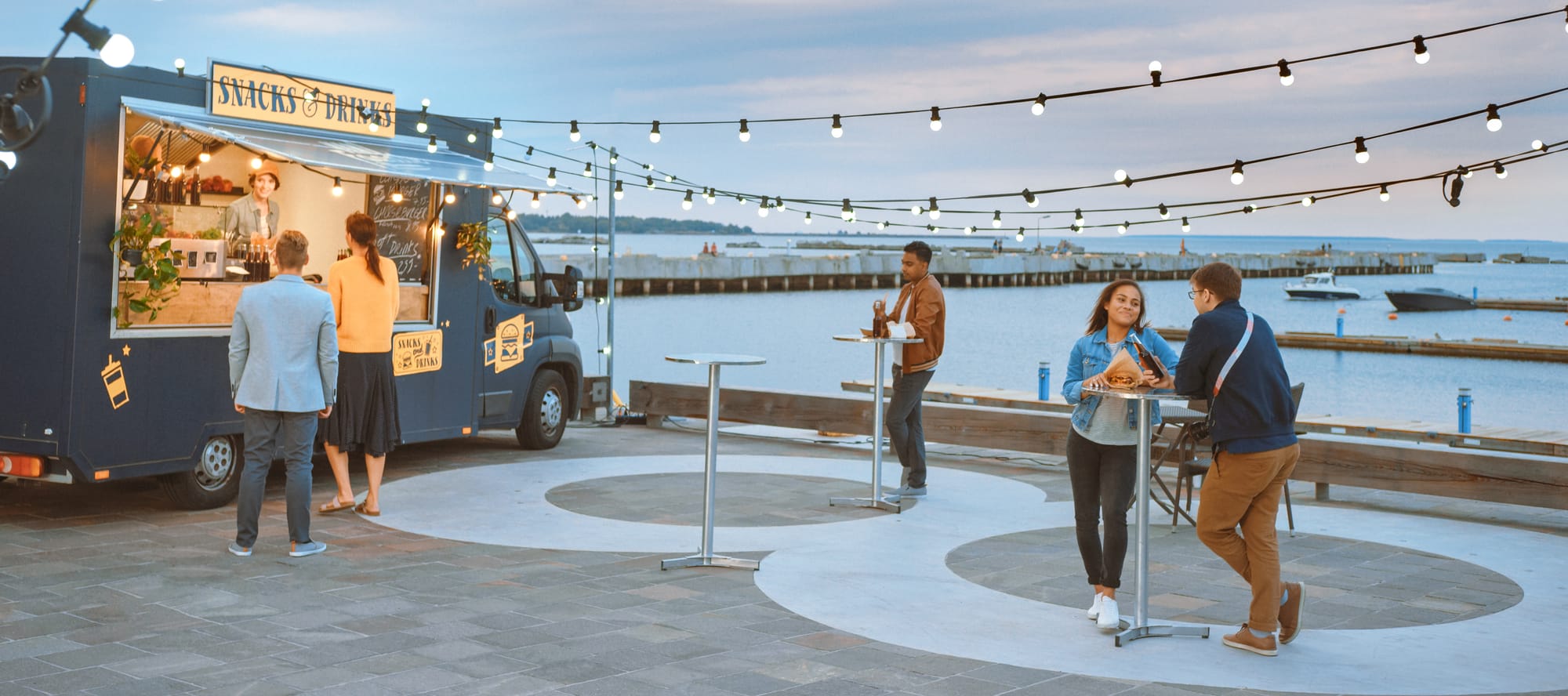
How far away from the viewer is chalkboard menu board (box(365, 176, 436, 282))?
9.98 m

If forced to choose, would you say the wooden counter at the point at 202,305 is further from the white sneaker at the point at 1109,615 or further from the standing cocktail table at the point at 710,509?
the white sneaker at the point at 1109,615

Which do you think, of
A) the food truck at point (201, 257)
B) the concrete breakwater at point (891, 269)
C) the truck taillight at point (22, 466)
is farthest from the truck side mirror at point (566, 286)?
the concrete breakwater at point (891, 269)

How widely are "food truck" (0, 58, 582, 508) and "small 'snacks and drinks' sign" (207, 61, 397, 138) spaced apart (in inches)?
0.5

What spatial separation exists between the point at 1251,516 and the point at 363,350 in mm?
5000

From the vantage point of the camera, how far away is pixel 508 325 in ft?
35.4

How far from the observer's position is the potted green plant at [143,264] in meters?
7.50

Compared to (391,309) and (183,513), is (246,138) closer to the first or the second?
(391,309)

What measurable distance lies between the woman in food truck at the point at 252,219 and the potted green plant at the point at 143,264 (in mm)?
1313

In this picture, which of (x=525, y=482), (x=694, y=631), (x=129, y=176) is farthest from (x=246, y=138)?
(x=694, y=631)

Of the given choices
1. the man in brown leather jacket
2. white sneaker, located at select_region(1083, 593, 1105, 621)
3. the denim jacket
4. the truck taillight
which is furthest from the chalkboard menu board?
white sneaker, located at select_region(1083, 593, 1105, 621)

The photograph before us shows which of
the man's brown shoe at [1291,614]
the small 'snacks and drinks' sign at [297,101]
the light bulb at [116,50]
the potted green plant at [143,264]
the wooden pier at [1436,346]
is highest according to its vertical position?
the small 'snacks and drinks' sign at [297,101]

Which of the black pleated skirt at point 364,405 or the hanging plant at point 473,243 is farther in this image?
the hanging plant at point 473,243

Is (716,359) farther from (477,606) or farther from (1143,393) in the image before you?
(1143,393)

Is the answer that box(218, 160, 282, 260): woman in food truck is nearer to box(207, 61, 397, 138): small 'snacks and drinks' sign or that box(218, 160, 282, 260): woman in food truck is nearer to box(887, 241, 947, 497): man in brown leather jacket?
box(207, 61, 397, 138): small 'snacks and drinks' sign
